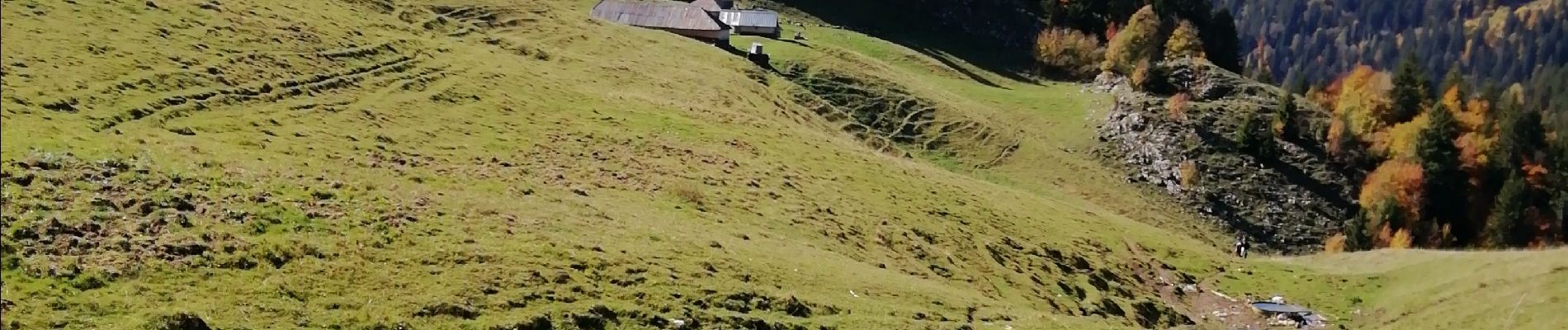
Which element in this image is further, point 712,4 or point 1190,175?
point 712,4

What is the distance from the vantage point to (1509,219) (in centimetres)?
8581

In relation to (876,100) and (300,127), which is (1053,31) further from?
(300,127)

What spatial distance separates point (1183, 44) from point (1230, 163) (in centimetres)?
3640

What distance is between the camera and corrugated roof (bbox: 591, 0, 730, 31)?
90000 mm

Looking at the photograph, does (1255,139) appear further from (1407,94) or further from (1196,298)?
(1196,298)

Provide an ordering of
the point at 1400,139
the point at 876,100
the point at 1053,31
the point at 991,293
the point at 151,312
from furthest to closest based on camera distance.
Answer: the point at 1053,31 < the point at 1400,139 < the point at 876,100 < the point at 991,293 < the point at 151,312

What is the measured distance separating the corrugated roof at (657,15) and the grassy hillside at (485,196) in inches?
557

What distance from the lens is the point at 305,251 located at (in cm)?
2391

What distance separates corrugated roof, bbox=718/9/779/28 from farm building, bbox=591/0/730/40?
858cm

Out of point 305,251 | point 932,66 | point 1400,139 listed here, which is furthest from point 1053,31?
point 305,251

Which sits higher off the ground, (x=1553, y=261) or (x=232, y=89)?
(x=1553, y=261)

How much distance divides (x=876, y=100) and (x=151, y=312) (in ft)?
210

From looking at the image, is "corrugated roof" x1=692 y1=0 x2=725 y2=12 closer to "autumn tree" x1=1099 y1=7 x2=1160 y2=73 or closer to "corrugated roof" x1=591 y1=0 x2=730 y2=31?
"corrugated roof" x1=591 y1=0 x2=730 y2=31

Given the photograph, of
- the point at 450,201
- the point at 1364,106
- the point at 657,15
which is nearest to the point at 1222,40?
the point at 1364,106
